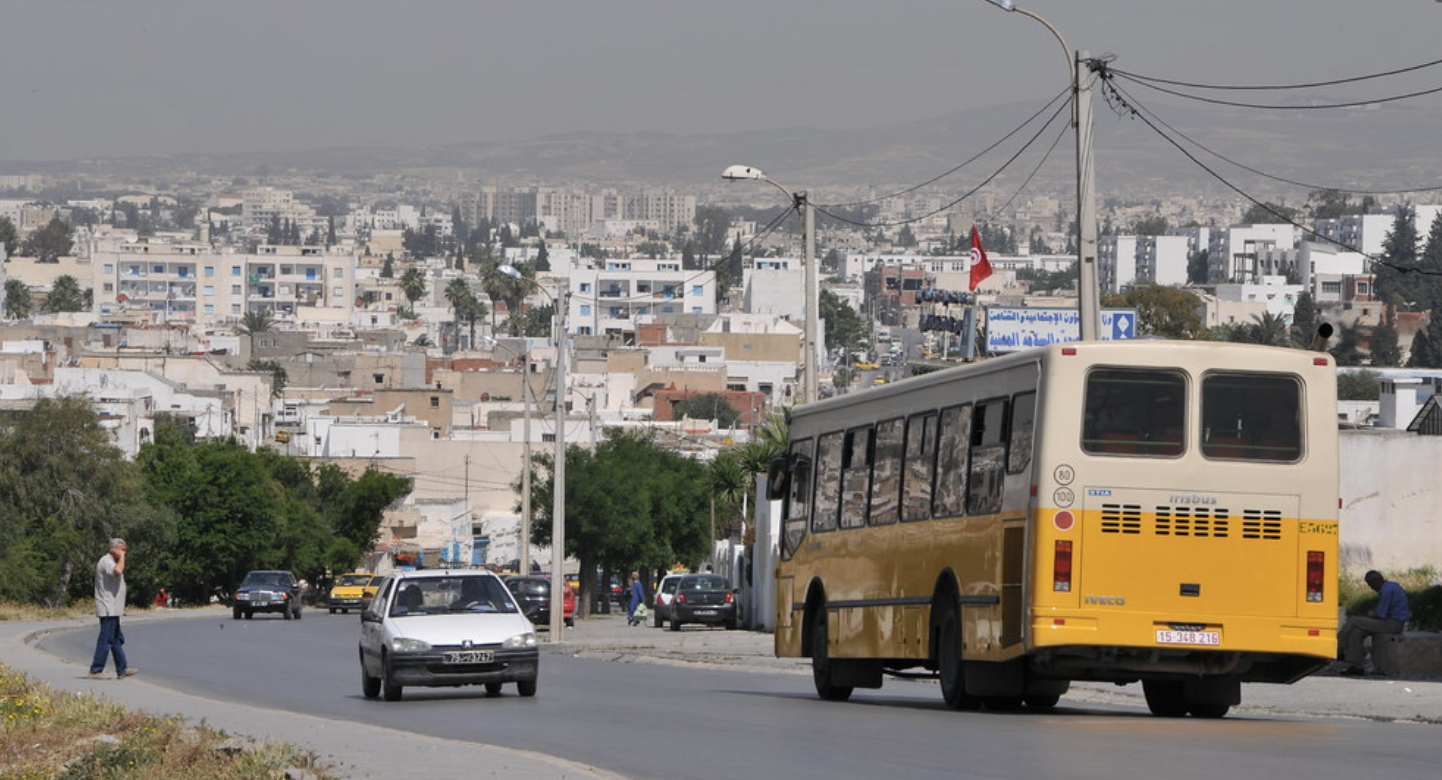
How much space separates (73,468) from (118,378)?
54.1m

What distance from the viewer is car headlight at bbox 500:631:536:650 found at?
24969 mm

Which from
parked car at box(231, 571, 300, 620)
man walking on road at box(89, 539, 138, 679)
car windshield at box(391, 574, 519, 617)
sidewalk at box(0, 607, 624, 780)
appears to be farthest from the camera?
parked car at box(231, 571, 300, 620)

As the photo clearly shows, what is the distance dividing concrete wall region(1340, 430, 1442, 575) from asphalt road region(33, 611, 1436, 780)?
14823 millimetres

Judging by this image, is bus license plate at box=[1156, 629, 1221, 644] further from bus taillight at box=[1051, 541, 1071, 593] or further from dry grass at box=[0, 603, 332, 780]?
dry grass at box=[0, 603, 332, 780]

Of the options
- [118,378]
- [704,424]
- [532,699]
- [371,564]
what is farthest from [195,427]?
[532,699]

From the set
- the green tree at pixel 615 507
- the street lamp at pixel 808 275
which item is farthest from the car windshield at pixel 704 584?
the green tree at pixel 615 507

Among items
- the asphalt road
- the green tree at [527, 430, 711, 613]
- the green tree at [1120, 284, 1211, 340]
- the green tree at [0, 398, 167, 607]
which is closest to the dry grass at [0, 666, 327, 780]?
the asphalt road

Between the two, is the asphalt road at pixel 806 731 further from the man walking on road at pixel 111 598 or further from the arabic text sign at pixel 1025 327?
the arabic text sign at pixel 1025 327

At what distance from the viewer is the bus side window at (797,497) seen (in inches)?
1039

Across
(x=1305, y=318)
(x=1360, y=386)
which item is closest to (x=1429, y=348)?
(x=1305, y=318)

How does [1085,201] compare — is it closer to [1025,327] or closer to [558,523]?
[1025,327]

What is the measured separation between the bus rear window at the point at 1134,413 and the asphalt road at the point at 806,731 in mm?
2325

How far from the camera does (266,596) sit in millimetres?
64312

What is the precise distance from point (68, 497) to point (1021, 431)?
197ft
